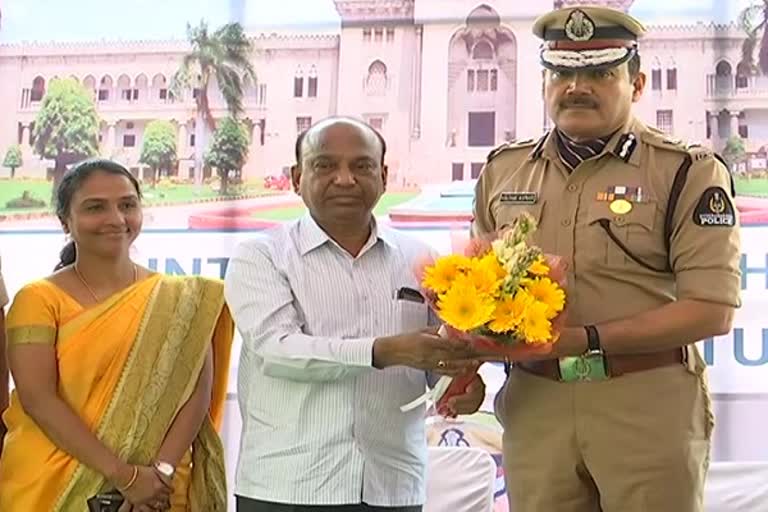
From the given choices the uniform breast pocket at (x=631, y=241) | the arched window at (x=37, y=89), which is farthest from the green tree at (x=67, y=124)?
the uniform breast pocket at (x=631, y=241)

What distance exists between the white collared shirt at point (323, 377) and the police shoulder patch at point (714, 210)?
0.55m

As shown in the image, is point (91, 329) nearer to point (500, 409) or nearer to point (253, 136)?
point (500, 409)

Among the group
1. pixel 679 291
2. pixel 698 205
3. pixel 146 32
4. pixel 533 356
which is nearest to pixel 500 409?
pixel 533 356

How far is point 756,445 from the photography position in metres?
2.86

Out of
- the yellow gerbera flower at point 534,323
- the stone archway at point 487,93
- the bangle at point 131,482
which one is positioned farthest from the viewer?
the stone archway at point 487,93

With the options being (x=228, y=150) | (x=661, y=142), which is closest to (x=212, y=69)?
(x=228, y=150)

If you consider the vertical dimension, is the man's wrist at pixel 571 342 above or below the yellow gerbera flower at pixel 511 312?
below

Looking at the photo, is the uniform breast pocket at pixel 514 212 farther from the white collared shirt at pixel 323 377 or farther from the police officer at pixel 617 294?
the white collared shirt at pixel 323 377

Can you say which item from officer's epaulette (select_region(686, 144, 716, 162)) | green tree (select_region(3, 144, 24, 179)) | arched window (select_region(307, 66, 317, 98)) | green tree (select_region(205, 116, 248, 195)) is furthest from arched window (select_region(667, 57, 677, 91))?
green tree (select_region(3, 144, 24, 179))

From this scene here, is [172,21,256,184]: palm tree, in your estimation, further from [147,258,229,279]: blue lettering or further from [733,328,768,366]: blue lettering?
[733,328,768,366]: blue lettering

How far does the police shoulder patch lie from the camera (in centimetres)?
164

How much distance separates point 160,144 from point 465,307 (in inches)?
73.9

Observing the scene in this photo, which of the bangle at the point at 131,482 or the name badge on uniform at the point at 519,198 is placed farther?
the bangle at the point at 131,482

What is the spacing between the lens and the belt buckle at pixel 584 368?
5.42ft
